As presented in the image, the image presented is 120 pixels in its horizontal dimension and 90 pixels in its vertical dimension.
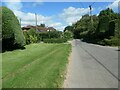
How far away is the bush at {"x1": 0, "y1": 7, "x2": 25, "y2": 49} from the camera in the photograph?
25797 millimetres

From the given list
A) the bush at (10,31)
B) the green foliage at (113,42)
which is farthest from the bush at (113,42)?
the bush at (10,31)

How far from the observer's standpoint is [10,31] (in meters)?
26.1

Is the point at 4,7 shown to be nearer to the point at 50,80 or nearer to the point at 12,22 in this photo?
the point at 12,22

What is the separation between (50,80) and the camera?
10.0m

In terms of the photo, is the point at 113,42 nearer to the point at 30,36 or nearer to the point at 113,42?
the point at 113,42

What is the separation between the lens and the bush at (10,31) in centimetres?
2580

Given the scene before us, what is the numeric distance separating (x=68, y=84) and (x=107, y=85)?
1410 millimetres

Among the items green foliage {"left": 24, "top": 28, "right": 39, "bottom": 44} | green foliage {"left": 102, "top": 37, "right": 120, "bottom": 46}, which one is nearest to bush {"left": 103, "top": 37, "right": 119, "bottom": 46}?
green foliage {"left": 102, "top": 37, "right": 120, "bottom": 46}

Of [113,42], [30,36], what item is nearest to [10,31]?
[113,42]

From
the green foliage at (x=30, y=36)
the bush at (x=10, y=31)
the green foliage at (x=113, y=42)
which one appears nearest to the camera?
the bush at (x=10, y=31)

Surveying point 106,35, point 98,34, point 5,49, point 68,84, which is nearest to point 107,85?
point 68,84

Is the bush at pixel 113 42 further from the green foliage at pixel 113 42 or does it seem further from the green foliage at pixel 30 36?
the green foliage at pixel 30 36

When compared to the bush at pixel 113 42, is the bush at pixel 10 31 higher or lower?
higher

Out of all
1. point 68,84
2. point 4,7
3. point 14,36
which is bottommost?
point 68,84
